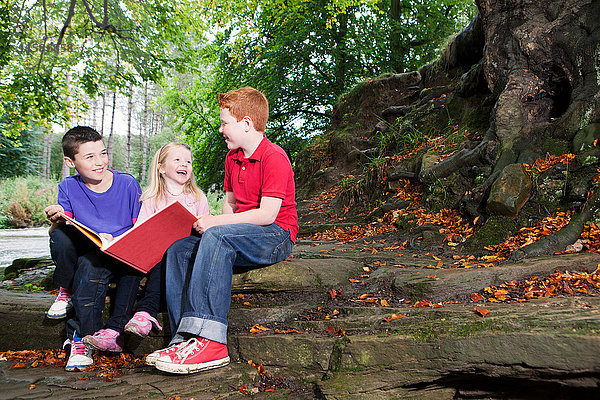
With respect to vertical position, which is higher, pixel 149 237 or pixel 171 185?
pixel 171 185

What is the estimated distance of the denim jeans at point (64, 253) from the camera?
2.77 m

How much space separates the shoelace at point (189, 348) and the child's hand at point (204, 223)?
2.23 feet

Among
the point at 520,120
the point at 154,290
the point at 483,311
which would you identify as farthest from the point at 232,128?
the point at 520,120

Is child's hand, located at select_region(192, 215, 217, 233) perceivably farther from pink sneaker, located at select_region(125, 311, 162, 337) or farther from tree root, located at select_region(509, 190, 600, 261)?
tree root, located at select_region(509, 190, 600, 261)

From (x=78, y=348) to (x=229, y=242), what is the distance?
1.25 metres

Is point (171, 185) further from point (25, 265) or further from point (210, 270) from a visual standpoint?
point (25, 265)

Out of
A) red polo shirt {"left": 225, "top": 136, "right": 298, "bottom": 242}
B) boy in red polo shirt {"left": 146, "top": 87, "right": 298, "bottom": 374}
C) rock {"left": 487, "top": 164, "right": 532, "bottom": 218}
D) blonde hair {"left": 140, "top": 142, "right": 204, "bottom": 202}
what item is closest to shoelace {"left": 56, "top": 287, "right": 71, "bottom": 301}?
blonde hair {"left": 140, "top": 142, "right": 204, "bottom": 202}

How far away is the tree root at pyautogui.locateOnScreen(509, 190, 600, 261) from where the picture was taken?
10.5 ft

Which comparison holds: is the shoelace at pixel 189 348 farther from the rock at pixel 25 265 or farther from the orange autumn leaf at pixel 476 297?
the rock at pixel 25 265

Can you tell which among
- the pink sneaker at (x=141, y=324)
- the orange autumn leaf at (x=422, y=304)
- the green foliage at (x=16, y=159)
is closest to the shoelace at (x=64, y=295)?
the pink sneaker at (x=141, y=324)

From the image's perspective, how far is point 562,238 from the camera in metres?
3.23

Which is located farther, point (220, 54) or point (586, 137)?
point (220, 54)

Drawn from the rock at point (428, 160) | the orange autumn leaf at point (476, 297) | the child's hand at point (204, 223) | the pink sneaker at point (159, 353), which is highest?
the rock at point (428, 160)

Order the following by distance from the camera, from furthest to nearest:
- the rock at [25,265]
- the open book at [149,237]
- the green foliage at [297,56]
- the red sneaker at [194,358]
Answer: the green foliage at [297,56] < the rock at [25,265] < the open book at [149,237] < the red sneaker at [194,358]
